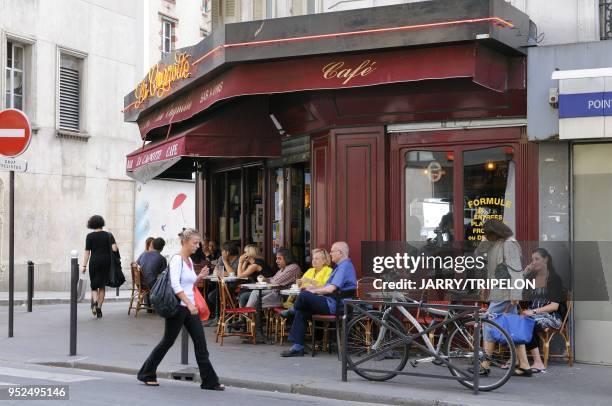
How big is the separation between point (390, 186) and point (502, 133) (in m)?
1.71

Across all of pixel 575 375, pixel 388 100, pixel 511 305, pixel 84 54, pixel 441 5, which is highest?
pixel 84 54

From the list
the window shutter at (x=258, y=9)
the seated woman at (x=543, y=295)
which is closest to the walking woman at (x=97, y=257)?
the window shutter at (x=258, y=9)

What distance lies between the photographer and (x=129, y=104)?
1689 centimetres

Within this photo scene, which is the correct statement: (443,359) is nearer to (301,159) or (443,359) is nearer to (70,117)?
(301,159)

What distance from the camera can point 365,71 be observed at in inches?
421

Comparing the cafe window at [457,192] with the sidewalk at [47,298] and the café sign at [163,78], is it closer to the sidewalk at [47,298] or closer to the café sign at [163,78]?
the café sign at [163,78]

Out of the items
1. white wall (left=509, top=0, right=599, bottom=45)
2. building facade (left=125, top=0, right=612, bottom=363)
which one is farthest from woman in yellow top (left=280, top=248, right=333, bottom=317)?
white wall (left=509, top=0, right=599, bottom=45)

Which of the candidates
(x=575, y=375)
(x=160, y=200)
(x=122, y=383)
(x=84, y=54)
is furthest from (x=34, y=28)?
(x=575, y=375)

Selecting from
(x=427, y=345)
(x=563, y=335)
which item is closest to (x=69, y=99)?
(x=563, y=335)

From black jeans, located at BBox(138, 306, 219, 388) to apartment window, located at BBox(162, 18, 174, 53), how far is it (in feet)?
80.1

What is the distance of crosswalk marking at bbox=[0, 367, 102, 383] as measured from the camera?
9.13 metres

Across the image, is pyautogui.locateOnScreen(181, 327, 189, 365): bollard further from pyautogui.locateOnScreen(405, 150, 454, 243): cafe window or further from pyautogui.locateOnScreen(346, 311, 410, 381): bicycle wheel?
pyautogui.locateOnScreen(405, 150, 454, 243): cafe window

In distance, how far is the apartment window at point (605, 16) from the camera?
422 inches

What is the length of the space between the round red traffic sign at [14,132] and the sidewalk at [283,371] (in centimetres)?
274
